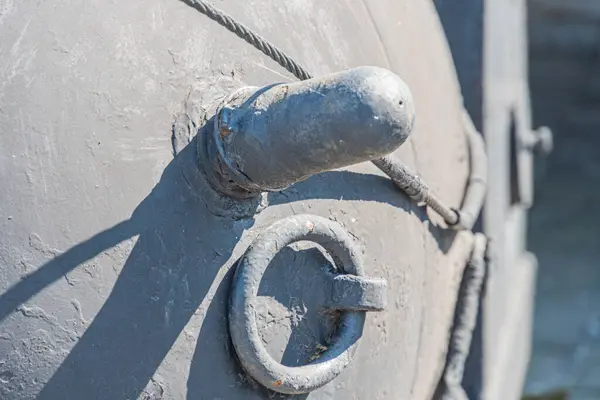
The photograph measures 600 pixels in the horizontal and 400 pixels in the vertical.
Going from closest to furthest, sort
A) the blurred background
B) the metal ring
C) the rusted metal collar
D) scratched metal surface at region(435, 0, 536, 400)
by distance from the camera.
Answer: the rusted metal collar, the metal ring, scratched metal surface at region(435, 0, 536, 400), the blurred background

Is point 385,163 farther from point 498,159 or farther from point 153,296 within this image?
point 498,159

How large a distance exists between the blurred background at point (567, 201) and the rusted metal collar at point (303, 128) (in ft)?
9.14

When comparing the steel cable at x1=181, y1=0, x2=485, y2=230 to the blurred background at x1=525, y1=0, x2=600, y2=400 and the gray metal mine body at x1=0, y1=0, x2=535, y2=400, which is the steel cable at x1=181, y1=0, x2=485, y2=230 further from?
the blurred background at x1=525, y1=0, x2=600, y2=400

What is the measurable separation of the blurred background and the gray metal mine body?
2615mm

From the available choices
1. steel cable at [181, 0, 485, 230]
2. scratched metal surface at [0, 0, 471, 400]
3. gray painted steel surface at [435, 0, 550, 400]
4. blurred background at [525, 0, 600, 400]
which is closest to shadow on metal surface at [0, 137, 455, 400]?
scratched metal surface at [0, 0, 471, 400]

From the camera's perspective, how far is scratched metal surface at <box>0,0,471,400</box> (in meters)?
0.82

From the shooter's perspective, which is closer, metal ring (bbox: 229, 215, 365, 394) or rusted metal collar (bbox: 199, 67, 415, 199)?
rusted metal collar (bbox: 199, 67, 415, 199)

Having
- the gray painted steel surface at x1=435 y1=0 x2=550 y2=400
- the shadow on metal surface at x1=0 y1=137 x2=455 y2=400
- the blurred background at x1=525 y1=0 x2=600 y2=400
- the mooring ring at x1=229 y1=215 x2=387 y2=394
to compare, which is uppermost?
the shadow on metal surface at x1=0 y1=137 x2=455 y2=400

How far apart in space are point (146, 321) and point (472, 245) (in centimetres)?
65

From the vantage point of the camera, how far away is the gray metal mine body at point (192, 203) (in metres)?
0.81

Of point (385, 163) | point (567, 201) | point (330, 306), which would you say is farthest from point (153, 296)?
point (567, 201)

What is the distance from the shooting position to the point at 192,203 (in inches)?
35.2

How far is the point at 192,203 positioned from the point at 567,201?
3629mm

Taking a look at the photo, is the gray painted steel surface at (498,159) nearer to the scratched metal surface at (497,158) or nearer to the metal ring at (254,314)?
the scratched metal surface at (497,158)
